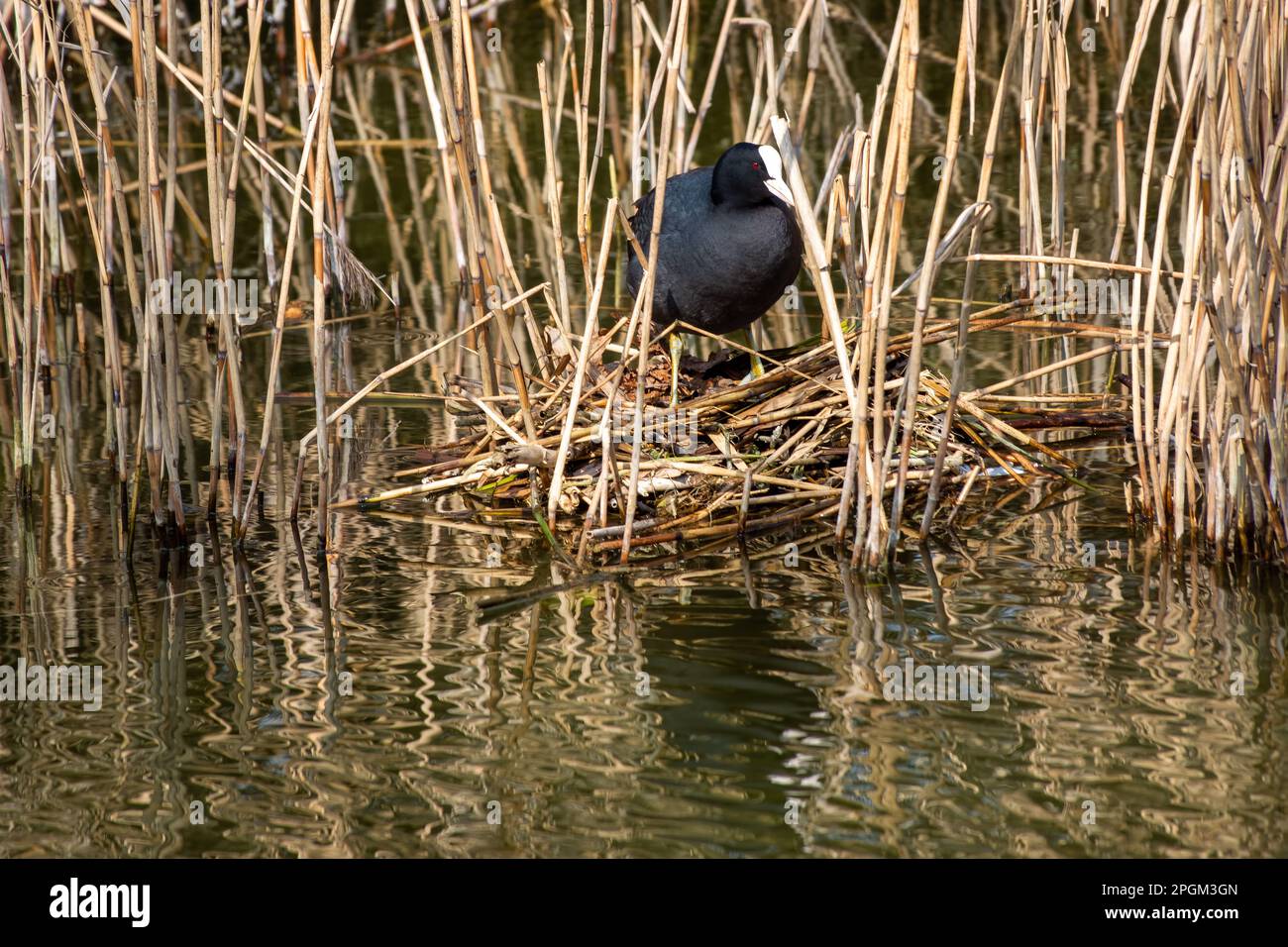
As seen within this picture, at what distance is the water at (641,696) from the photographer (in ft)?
9.96

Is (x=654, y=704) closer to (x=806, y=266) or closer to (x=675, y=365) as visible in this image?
(x=675, y=365)

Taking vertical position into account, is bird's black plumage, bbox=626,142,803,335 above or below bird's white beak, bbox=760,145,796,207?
below

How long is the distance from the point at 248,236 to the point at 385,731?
18.1ft

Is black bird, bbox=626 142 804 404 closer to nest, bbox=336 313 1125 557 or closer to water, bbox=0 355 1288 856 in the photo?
nest, bbox=336 313 1125 557

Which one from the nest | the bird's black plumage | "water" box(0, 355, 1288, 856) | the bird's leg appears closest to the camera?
"water" box(0, 355, 1288, 856)

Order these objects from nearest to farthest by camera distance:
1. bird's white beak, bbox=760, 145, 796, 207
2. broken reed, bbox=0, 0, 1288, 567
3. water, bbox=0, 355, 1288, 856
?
water, bbox=0, 355, 1288, 856 < broken reed, bbox=0, 0, 1288, 567 < bird's white beak, bbox=760, 145, 796, 207

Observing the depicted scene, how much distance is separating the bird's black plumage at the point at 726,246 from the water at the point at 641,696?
2.70 feet

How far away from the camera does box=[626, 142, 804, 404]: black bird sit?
15.5 feet

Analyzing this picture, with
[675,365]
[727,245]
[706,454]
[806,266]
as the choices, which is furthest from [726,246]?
[706,454]

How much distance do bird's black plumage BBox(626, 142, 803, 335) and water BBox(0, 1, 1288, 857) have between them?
82cm

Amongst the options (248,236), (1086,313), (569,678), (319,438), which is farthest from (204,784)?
(248,236)

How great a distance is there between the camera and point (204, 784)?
3.25 meters

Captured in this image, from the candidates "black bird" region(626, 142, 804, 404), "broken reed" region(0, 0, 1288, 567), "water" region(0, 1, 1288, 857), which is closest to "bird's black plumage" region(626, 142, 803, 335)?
"black bird" region(626, 142, 804, 404)

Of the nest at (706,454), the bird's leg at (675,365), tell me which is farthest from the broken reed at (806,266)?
the bird's leg at (675,365)
